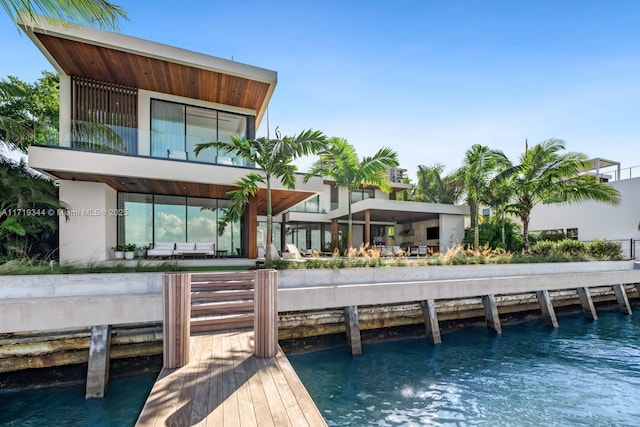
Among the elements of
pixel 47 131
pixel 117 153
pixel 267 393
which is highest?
pixel 47 131

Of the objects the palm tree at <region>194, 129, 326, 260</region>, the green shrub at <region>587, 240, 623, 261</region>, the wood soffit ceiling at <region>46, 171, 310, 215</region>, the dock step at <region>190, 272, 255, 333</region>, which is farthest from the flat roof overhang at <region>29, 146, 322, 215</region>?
the green shrub at <region>587, 240, 623, 261</region>

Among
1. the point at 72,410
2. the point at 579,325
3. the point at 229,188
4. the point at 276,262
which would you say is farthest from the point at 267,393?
the point at 579,325

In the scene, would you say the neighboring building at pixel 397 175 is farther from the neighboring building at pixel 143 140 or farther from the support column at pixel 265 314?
the support column at pixel 265 314

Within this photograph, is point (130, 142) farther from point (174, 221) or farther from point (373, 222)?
point (373, 222)

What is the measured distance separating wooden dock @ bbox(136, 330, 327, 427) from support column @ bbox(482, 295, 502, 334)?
24.4ft

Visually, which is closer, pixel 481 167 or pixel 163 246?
pixel 163 246

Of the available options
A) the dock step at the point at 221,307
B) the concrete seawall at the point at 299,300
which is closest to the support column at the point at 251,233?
the concrete seawall at the point at 299,300

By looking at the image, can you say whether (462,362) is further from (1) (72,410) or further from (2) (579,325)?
(1) (72,410)

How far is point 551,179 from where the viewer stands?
14.4 m

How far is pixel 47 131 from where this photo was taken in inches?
385

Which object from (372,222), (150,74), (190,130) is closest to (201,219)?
(190,130)

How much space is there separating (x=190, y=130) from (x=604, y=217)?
26.0m

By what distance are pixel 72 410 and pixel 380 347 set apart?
642 cm

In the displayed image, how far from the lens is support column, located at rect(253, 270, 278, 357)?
498 cm
